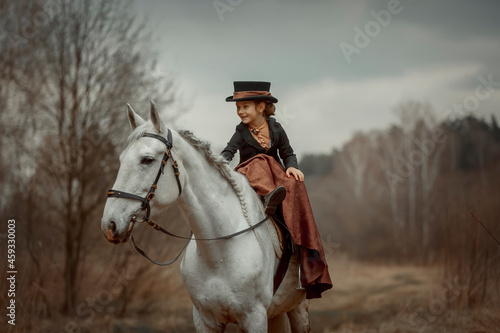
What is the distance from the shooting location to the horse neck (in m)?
3.50

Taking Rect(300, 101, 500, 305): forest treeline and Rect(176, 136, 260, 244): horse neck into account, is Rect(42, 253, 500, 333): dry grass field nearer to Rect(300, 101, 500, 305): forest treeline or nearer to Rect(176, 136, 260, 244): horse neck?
Rect(300, 101, 500, 305): forest treeline

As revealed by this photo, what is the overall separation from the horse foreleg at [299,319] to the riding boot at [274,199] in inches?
46.8

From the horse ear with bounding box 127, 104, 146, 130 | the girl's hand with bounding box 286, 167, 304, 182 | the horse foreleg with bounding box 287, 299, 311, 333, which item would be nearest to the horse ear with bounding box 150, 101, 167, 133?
the horse ear with bounding box 127, 104, 146, 130

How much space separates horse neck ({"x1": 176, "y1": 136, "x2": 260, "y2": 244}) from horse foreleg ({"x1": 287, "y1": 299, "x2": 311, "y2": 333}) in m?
1.33

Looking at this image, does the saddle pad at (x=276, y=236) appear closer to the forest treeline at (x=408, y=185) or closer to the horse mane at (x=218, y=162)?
the horse mane at (x=218, y=162)

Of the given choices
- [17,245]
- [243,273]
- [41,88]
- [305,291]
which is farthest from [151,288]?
[243,273]

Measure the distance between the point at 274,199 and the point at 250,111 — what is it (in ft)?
2.69

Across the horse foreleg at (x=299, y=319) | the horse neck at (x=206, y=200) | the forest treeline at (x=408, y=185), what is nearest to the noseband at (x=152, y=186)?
the horse neck at (x=206, y=200)

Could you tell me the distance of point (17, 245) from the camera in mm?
8406

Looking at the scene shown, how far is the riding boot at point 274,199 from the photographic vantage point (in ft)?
12.5

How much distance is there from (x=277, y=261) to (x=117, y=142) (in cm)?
581

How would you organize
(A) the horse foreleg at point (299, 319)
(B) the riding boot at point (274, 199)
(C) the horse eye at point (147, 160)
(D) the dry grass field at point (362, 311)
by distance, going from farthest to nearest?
(D) the dry grass field at point (362, 311), (A) the horse foreleg at point (299, 319), (B) the riding boot at point (274, 199), (C) the horse eye at point (147, 160)

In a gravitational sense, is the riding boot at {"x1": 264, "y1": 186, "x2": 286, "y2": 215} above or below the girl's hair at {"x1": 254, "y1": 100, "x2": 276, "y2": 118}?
below

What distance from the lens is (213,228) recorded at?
11.7 ft
